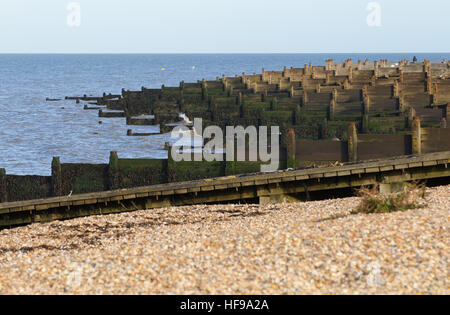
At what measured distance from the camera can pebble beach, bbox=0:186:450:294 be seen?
998cm

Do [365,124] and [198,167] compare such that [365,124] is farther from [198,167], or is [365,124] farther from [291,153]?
[198,167]

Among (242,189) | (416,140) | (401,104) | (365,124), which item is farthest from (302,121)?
(242,189)

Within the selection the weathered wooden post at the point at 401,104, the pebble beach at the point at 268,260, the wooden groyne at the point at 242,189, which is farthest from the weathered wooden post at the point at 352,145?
the weathered wooden post at the point at 401,104

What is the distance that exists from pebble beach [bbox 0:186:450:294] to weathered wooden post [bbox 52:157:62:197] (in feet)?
21.0

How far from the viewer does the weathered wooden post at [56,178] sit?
21375 mm

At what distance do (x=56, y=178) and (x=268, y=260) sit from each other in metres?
11.9

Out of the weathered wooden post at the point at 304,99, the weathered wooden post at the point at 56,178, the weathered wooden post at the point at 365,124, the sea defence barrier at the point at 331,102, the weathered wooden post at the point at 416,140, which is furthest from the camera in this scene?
the weathered wooden post at the point at 304,99

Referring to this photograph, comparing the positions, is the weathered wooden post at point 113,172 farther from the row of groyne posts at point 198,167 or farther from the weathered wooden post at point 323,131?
the weathered wooden post at point 323,131

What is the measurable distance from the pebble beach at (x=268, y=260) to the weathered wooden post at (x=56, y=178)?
21.0 feet

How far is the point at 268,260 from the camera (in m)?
11.0

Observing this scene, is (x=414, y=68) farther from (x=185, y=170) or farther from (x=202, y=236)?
(x=202, y=236)

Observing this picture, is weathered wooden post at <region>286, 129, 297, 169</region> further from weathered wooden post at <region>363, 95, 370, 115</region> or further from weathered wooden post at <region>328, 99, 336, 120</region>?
weathered wooden post at <region>363, 95, 370, 115</region>

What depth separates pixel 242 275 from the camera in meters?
10.4

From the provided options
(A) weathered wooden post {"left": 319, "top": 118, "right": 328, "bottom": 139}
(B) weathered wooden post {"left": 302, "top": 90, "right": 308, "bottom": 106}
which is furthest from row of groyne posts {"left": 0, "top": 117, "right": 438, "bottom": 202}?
(B) weathered wooden post {"left": 302, "top": 90, "right": 308, "bottom": 106}
